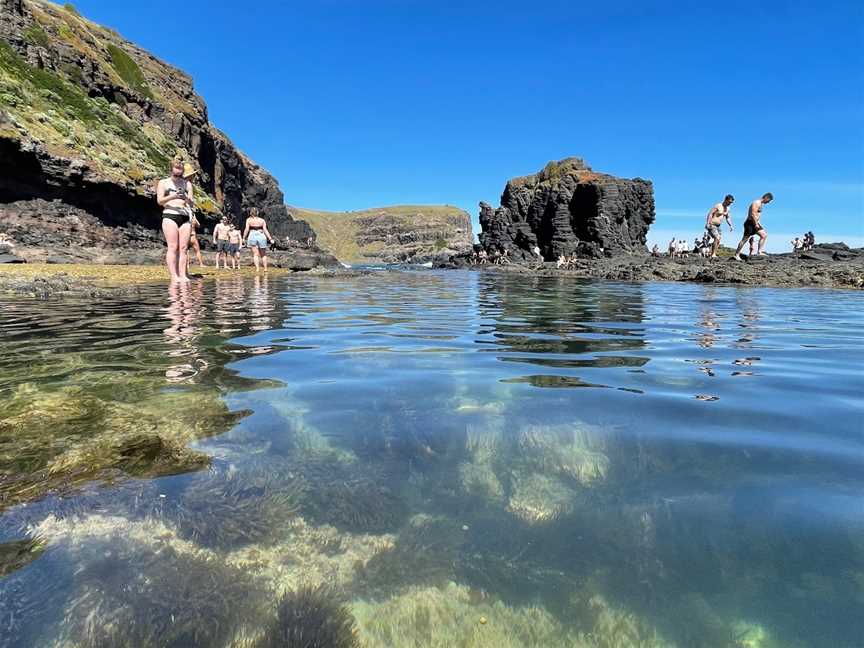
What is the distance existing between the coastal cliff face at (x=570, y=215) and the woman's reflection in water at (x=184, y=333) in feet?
155

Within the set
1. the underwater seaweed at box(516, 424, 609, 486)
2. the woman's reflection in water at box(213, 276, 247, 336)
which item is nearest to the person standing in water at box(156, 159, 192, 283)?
the woman's reflection in water at box(213, 276, 247, 336)

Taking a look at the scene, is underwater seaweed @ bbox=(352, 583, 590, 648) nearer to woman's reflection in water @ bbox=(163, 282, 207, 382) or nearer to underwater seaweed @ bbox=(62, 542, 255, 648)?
underwater seaweed @ bbox=(62, 542, 255, 648)

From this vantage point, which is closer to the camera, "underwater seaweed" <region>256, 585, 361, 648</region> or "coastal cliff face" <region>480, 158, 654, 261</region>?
"underwater seaweed" <region>256, 585, 361, 648</region>

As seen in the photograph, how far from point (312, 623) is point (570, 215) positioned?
66.1 meters

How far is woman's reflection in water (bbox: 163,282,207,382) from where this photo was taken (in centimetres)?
356

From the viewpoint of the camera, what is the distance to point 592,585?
1388 millimetres

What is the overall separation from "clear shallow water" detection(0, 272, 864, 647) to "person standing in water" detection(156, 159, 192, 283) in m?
6.87

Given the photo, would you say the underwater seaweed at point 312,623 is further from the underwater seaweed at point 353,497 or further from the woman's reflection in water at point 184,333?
the woman's reflection in water at point 184,333

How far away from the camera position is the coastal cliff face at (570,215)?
56.5 m

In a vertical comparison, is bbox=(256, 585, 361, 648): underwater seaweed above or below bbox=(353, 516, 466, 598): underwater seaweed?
below

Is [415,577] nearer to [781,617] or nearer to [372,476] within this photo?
[372,476]

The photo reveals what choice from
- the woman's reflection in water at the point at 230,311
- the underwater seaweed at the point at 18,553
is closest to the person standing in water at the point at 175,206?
the woman's reflection in water at the point at 230,311

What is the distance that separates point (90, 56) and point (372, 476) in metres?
40.9

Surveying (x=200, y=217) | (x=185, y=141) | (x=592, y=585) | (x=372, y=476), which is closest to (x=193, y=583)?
(x=372, y=476)
